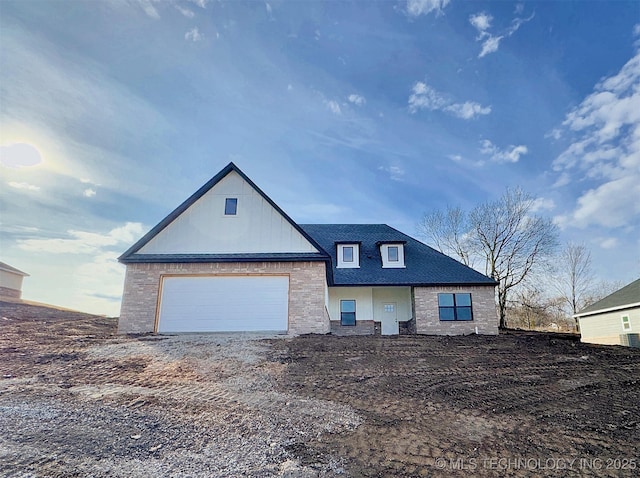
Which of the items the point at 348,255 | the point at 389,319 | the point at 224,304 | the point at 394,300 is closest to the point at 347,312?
the point at 389,319

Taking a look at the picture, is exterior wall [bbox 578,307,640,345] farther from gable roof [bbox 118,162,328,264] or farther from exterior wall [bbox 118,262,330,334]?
gable roof [bbox 118,162,328,264]

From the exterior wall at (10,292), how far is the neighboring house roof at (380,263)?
27.0 m

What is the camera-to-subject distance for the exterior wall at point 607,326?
17062mm

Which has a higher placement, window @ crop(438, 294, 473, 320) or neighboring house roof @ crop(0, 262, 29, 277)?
neighboring house roof @ crop(0, 262, 29, 277)

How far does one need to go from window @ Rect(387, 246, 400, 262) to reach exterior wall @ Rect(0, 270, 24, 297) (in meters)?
32.0

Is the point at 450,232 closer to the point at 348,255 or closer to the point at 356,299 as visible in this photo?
the point at 348,255

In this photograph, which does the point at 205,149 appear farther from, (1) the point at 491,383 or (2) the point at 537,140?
(2) the point at 537,140

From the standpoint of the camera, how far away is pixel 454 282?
675 inches

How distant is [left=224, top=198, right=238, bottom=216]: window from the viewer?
14109 millimetres

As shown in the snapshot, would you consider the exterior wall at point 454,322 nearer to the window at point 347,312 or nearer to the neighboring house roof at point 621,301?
the window at point 347,312

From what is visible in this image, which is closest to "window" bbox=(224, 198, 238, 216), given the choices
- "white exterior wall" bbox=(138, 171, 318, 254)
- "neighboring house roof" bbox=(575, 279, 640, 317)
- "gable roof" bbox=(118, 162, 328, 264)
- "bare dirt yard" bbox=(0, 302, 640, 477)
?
"white exterior wall" bbox=(138, 171, 318, 254)

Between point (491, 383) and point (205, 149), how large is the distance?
1105 cm

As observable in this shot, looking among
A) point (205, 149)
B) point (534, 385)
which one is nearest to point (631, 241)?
point (534, 385)

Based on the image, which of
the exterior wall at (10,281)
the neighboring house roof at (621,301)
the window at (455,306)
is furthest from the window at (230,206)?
the exterior wall at (10,281)
